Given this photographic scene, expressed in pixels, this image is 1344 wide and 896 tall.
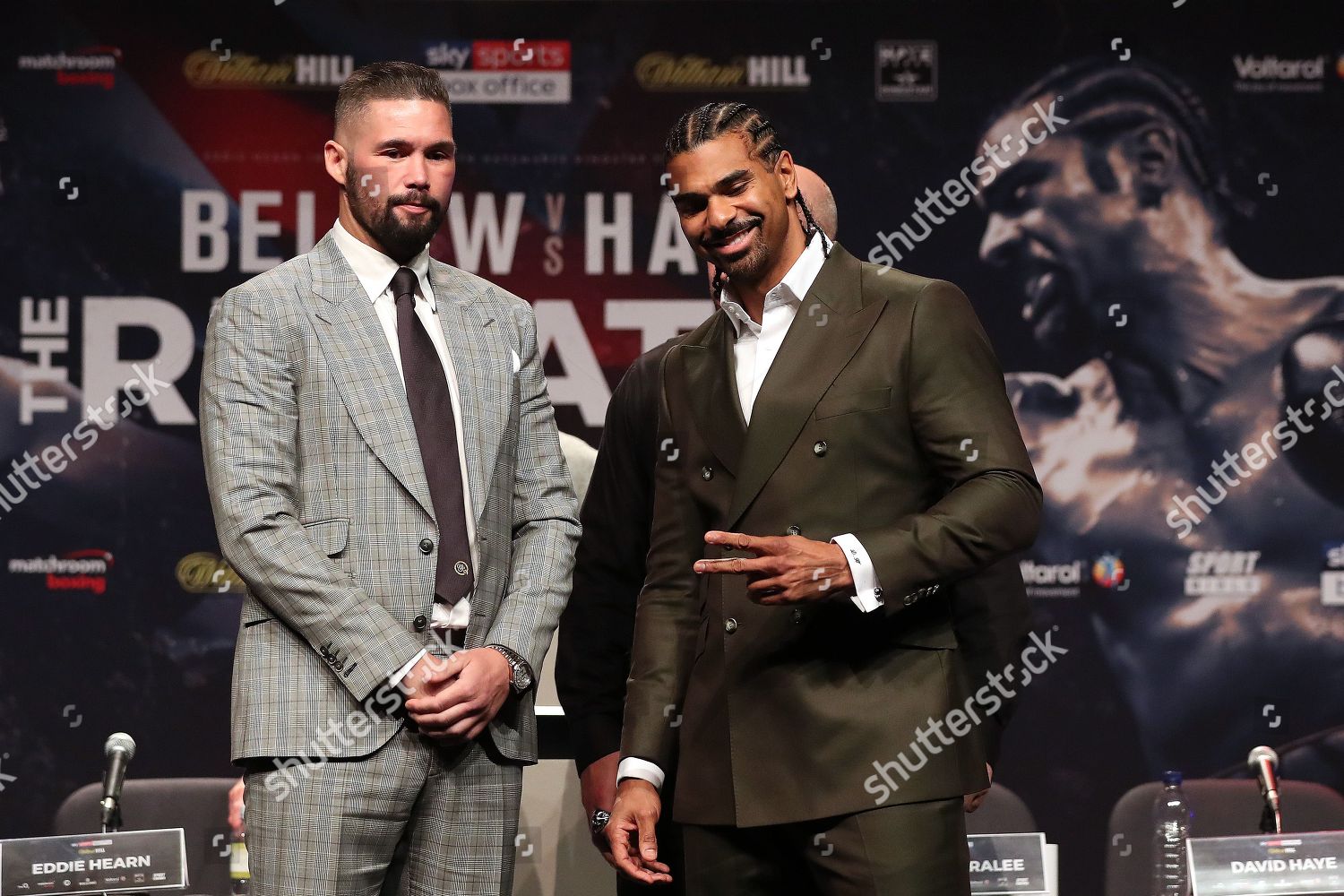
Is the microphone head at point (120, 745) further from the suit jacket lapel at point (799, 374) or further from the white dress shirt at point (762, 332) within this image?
the suit jacket lapel at point (799, 374)

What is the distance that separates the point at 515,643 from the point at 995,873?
1.07 m

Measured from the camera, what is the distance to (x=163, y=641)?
4645 millimetres

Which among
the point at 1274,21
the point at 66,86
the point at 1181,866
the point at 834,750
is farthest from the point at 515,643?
the point at 1274,21

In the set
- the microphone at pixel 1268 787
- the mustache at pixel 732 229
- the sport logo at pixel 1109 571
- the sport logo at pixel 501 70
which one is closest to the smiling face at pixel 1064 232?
the sport logo at pixel 1109 571

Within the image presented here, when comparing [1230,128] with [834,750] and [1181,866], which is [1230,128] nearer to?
[1181,866]

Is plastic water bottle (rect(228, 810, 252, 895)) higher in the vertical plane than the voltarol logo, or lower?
lower

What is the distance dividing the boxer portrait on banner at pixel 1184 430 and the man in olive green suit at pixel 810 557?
273cm

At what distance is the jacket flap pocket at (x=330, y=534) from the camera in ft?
7.25

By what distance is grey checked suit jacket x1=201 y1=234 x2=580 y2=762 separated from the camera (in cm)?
217

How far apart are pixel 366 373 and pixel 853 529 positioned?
830 mm

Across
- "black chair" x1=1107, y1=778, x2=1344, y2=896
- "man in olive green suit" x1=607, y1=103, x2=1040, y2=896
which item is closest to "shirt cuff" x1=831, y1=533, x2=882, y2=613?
"man in olive green suit" x1=607, y1=103, x2=1040, y2=896

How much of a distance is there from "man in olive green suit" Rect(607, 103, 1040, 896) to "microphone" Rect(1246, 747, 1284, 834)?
1.13 metres
